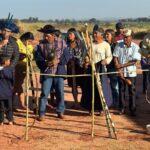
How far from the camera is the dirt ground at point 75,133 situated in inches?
373

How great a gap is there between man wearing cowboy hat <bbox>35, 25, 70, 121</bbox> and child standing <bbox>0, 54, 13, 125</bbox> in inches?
26.9

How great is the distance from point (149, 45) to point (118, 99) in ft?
9.04

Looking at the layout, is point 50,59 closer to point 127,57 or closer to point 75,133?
point 127,57

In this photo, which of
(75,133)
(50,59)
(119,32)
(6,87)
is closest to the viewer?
(75,133)

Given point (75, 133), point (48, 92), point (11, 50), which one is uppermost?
point (11, 50)

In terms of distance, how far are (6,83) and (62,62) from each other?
49.2 inches

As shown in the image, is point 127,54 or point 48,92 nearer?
point 48,92

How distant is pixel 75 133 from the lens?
10.3 m

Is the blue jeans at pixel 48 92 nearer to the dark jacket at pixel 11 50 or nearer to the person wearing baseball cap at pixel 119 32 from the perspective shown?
the dark jacket at pixel 11 50

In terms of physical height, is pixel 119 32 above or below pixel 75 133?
above

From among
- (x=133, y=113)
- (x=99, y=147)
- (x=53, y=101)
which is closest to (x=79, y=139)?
(x=99, y=147)

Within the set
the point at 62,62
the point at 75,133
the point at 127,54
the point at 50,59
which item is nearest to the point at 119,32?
the point at 127,54

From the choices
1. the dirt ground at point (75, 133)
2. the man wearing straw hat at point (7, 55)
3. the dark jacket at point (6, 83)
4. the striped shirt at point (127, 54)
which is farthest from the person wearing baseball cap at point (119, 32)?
the dark jacket at point (6, 83)

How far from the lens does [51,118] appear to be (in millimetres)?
11781
